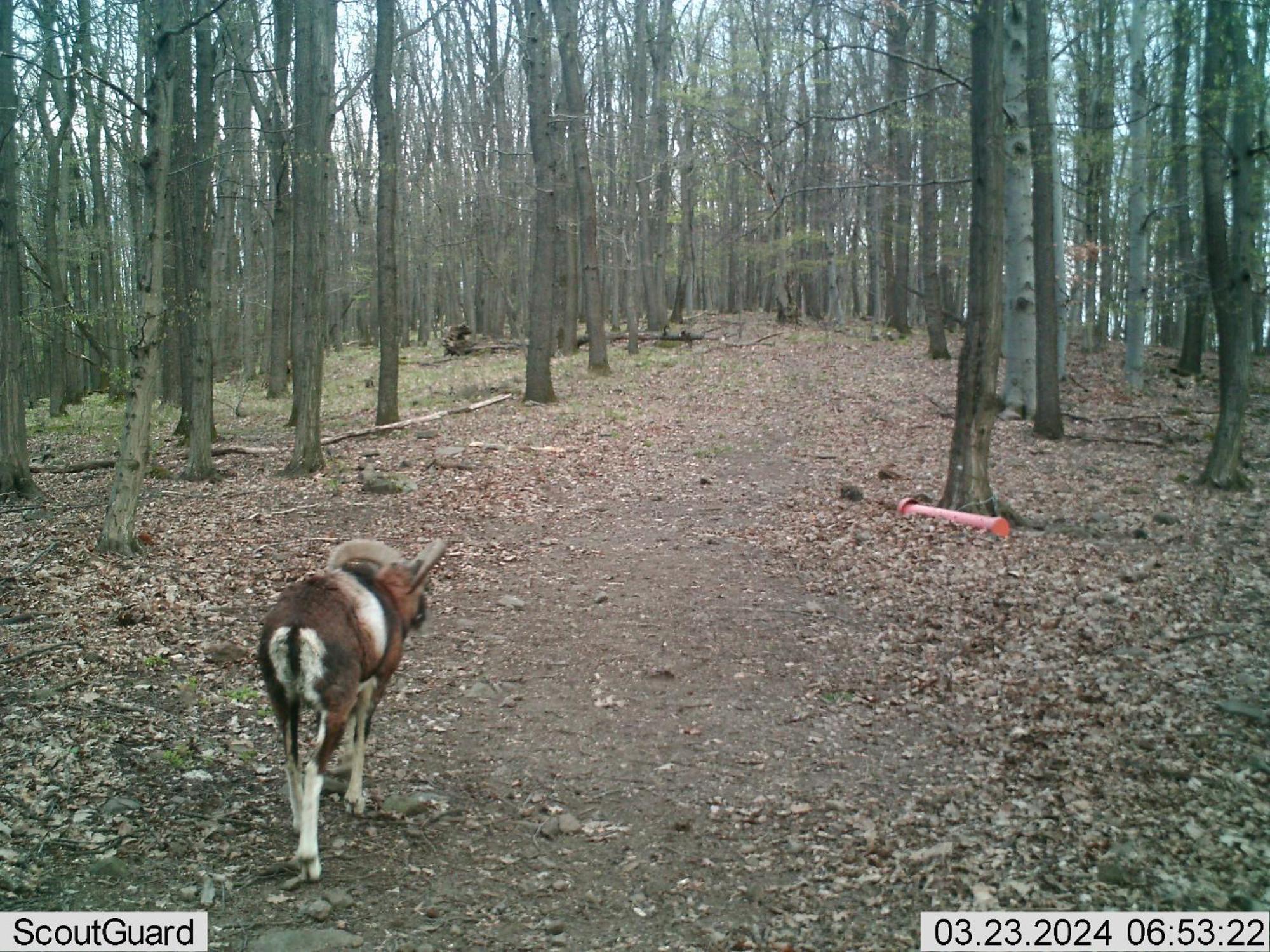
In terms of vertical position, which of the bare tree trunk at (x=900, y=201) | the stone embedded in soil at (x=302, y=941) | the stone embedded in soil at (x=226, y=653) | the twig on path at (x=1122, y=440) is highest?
the bare tree trunk at (x=900, y=201)

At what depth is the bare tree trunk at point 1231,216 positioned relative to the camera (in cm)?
1076

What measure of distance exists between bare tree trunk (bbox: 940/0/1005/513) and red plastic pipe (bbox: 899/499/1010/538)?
0.16 m

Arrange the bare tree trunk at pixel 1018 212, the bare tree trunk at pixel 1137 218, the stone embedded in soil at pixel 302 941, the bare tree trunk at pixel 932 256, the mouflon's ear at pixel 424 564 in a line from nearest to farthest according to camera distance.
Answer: the stone embedded in soil at pixel 302 941 → the mouflon's ear at pixel 424 564 → the bare tree trunk at pixel 1018 212 → the bare tree trunk at pixel 1137 218 → the bare tree trunk at pixel 932 256

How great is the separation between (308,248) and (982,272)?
30.5ft

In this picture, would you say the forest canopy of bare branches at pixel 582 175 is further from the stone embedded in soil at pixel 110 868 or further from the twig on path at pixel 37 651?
the stone embedded in soil at pixel 110 868

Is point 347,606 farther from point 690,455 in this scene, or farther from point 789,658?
point 690,455

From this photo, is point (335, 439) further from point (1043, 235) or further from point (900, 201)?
point (900, 201)

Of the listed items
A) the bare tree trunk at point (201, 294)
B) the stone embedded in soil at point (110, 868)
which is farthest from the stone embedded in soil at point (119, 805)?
the bare tree trunk at point (201, 294)

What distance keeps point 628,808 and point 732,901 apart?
1.06 meters

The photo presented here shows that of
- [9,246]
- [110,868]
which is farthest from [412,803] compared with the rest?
[9,246]

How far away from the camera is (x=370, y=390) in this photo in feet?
82.6

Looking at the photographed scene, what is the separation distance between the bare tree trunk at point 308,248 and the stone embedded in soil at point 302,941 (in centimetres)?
1036

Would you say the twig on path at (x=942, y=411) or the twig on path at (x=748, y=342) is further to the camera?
the twig on path at (x=748, y=342)

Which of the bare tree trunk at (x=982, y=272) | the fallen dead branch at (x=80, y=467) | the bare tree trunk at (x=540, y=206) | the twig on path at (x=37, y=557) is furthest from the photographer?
the bare tree trunk at (x=540, y=206)
